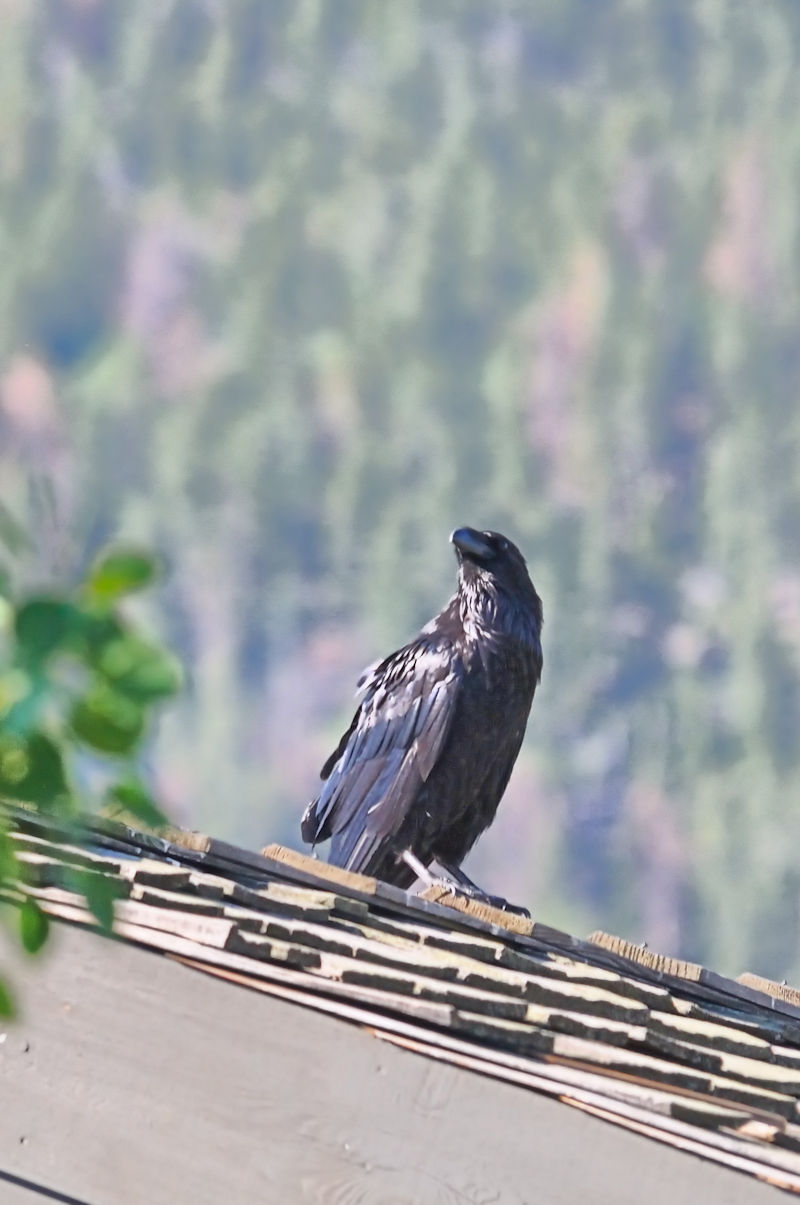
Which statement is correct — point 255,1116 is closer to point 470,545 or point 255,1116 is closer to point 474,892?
point 474,892

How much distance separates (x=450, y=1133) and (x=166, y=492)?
157 ft

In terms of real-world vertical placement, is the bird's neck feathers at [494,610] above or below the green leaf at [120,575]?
above

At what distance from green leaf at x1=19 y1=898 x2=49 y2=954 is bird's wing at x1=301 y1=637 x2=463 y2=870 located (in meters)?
4.72

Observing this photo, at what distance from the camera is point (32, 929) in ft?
5.41

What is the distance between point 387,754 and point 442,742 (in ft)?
0.72

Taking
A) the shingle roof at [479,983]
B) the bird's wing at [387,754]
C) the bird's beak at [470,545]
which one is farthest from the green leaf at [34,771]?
the bird's beak at [470,545]

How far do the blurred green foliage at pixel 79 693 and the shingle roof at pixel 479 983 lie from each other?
806 mm

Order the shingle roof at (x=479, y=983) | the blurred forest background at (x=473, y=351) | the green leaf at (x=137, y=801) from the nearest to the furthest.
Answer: the green leaf at (x=137, y=801), the shingle roof at (x=479, y=983), the blurred forest background at (x=473, y=351)

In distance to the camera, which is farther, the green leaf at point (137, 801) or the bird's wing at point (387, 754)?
the bird's wing at point (387, 754)

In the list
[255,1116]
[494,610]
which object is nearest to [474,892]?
[494,610]

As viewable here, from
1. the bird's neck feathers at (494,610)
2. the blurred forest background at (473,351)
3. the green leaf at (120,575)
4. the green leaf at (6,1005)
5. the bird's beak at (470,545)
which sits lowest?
the green leaf at (6,1005)

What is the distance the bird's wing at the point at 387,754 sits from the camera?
6.45m

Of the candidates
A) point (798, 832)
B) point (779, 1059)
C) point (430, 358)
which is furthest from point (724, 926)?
point (779, 1059)

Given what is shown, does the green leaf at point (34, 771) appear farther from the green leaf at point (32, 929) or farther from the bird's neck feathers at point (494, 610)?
the bird's neck feathers at point (494, 610)
